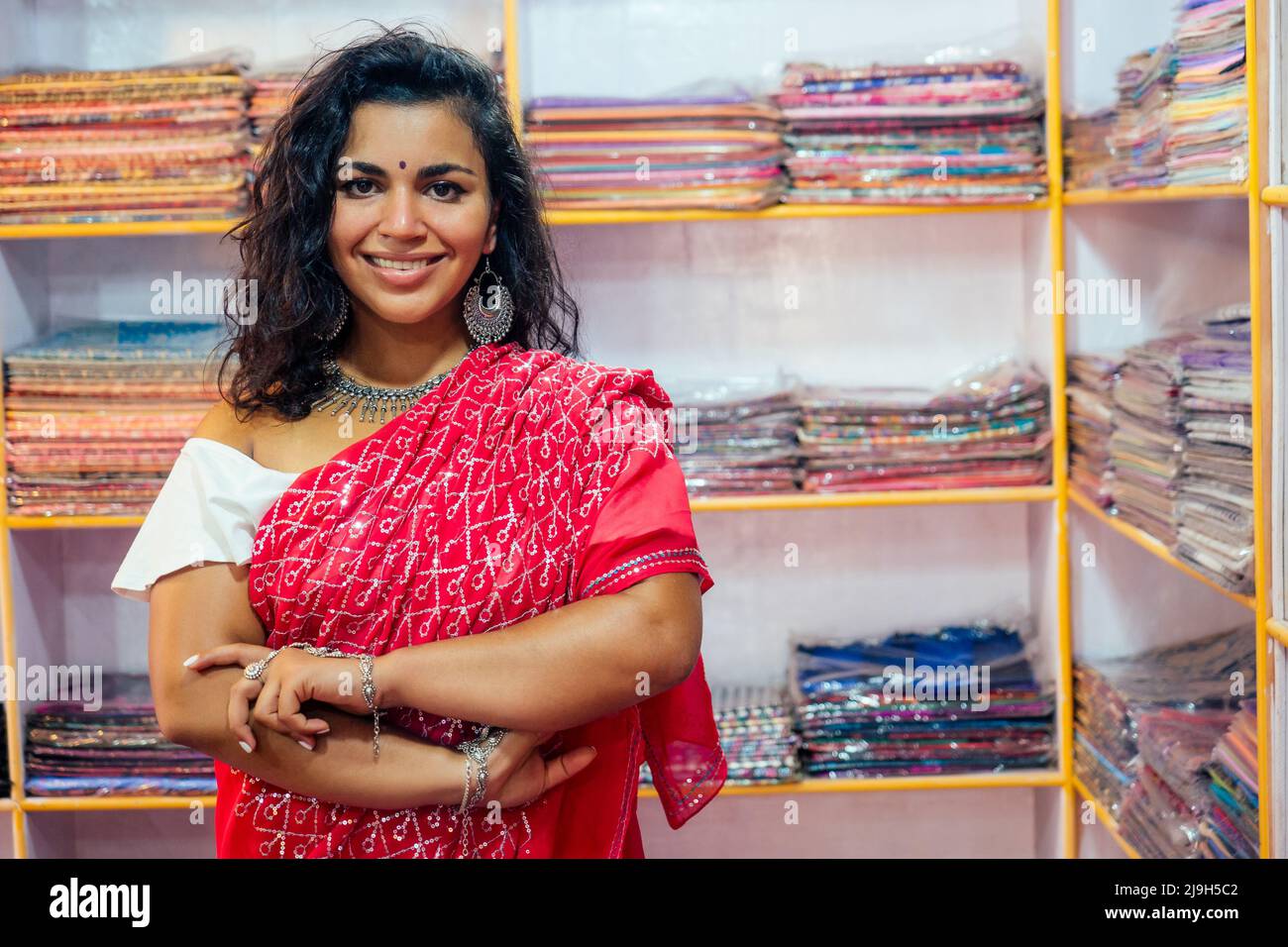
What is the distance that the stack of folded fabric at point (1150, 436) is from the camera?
188cm

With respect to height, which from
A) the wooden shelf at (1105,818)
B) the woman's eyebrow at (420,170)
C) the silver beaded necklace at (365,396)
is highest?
the woman's eyebrow at (420,170)

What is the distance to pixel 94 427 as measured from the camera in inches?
96.7

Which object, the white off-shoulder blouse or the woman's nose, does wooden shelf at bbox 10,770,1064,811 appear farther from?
the woman's nose

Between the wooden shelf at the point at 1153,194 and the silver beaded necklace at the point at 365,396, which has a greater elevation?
the wooden shelf at the point at 1153,194

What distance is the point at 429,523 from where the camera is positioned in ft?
4.48

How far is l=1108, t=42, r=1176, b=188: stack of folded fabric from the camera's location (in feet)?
6.24

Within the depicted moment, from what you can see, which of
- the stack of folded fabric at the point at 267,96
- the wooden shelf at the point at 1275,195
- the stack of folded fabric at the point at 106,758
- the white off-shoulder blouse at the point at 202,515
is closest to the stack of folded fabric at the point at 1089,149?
the wooden shelf at the point at 1275,195

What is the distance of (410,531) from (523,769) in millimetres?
260

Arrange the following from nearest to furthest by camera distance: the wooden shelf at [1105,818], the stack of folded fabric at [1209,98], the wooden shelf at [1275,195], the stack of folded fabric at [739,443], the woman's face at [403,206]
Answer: the woman's face at [403,206]
the wooden shelf at [1275,195]
the stack of folded fabric at [1209,98]
the wooden shelf at [1105,818]
the stack of folded fabric at [739,443]

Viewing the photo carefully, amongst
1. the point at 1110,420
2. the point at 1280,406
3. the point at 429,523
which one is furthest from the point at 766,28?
the point at 429,523

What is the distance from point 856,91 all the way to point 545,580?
1.42m

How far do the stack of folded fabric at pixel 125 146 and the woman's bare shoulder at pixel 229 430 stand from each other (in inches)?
43.4

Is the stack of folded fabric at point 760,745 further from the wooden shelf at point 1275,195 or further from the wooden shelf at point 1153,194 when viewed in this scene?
→ the wooden shelf at point 1275,195

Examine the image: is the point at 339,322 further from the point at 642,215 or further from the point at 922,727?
the point at 922,727
